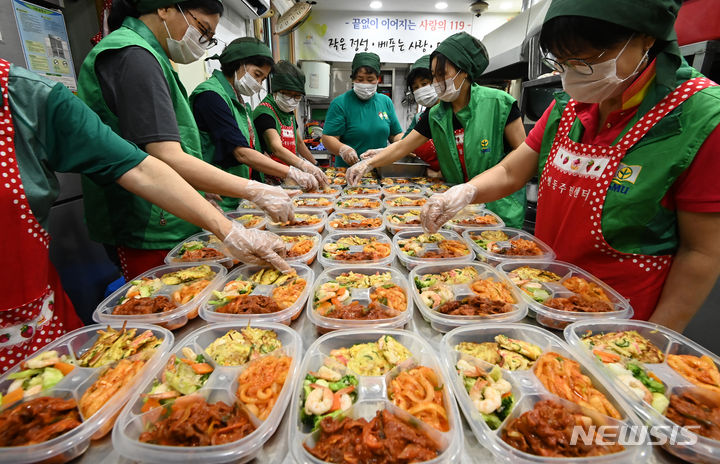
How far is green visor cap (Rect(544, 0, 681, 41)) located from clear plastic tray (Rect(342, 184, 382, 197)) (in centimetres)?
235

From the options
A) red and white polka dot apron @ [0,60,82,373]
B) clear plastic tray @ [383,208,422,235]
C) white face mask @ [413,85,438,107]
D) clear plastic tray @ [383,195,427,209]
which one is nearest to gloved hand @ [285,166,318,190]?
clear plastic tray @ [383,195,427,209]

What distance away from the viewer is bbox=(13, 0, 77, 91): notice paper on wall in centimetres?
257

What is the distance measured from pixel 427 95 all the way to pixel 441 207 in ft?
7.84

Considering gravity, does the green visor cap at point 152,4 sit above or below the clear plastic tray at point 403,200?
above

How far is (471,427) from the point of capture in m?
0.97

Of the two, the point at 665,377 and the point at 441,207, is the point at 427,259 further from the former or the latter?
the point at 665,377

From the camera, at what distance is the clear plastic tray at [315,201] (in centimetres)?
310

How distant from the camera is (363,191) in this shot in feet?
12.3

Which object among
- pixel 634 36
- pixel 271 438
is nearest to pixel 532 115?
pixel 634 36

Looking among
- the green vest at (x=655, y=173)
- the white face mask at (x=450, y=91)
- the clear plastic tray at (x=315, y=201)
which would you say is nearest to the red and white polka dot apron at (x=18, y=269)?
the clear plastic tray at (x=315, y=201)

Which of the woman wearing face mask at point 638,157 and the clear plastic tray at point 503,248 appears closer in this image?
the woman wearing face mask at point 638,157

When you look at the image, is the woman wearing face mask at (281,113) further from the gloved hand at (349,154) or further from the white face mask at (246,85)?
the white face mask at (246,85)

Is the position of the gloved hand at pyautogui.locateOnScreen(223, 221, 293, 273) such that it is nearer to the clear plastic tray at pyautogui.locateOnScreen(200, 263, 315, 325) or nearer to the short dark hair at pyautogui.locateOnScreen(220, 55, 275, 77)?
the clear plastic tray at pyautogui.locateOnScreen(200, 263, 315, 325)

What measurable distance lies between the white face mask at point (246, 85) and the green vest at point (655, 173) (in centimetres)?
334
